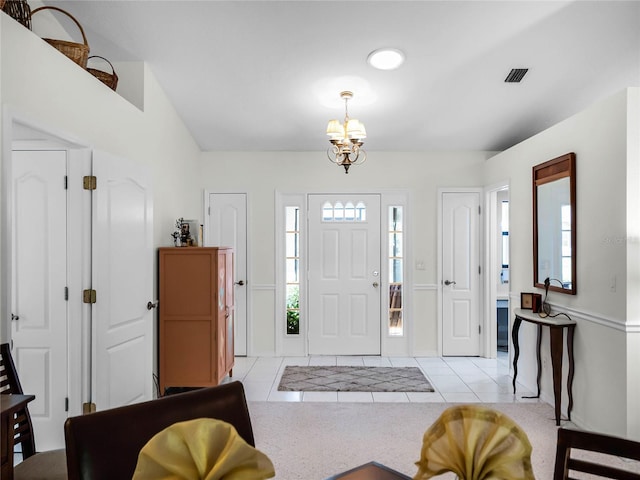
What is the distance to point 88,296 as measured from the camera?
2.78 m

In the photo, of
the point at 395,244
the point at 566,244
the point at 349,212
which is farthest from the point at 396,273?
the point at 566,244

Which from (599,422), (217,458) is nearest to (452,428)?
(217,458)

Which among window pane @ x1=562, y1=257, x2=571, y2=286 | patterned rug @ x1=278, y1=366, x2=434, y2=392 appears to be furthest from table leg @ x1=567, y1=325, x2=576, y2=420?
patterned rug @ x1=278, y1=366, x2=434, y2=392

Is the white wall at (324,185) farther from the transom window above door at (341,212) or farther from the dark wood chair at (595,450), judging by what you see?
the dark wood chair at (595,450)

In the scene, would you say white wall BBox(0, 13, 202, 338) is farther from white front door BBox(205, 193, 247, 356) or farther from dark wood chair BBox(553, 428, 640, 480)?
dark wood chair BBox(553, 428, 640, 480)

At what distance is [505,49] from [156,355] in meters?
3.76

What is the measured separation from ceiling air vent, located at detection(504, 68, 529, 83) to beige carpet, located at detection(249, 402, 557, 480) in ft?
8.93

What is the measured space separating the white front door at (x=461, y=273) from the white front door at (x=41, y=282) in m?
3.96

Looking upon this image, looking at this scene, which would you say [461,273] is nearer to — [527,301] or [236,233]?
[527,301]

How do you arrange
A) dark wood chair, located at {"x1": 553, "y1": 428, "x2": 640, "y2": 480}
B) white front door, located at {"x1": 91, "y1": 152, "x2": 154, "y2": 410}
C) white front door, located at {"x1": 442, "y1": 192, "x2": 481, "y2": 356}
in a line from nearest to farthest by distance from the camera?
dark wood chair, located at {"x1": 553, "y1": 428, "x2": 640, "y2": 480}, white front door, located at {"x1": 91, "y1": 152, "x2": 154, "y2": 410}, white front door, located at {"x1": 442, "y1": 192, "x2": 481, "y2": 356}

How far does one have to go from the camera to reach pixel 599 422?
9.87 ft

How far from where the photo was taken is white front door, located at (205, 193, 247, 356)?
5.32m

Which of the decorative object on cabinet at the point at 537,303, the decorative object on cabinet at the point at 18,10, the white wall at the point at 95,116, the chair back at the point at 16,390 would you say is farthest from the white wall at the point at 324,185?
the chair back at the point at 16,390

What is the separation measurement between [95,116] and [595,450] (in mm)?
3066
